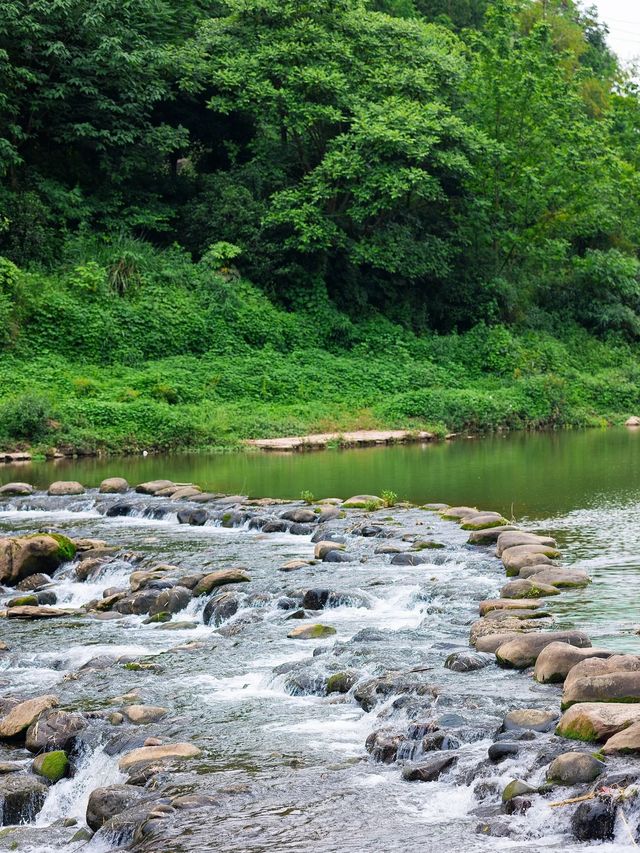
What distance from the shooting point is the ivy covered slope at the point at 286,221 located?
93.2ft

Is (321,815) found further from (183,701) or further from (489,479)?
(489,479)

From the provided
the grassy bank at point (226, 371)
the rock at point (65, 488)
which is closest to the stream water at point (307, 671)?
the rock at point (65, 488)

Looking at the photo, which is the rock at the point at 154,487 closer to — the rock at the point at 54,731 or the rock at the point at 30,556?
the rock at the point at 30,556

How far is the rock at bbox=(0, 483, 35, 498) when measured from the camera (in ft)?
61.2

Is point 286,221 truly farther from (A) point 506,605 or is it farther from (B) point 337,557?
(A) point 506,605

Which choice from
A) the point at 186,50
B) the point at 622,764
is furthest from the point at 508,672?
the point at 186,50

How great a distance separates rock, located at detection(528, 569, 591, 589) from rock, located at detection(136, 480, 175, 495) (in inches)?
344

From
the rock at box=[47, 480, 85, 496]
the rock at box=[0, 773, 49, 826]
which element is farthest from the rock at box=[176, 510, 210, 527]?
the rock at box=[0, 773, 49, 826]

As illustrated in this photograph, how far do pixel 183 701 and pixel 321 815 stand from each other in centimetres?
227

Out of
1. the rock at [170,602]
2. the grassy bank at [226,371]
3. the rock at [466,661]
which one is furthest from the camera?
the grassy bank at [226,371]

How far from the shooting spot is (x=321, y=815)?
234 inches

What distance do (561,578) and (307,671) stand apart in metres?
3.71

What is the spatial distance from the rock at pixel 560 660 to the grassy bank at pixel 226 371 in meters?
18.2

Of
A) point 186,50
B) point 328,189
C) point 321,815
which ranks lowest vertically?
point 321,815
